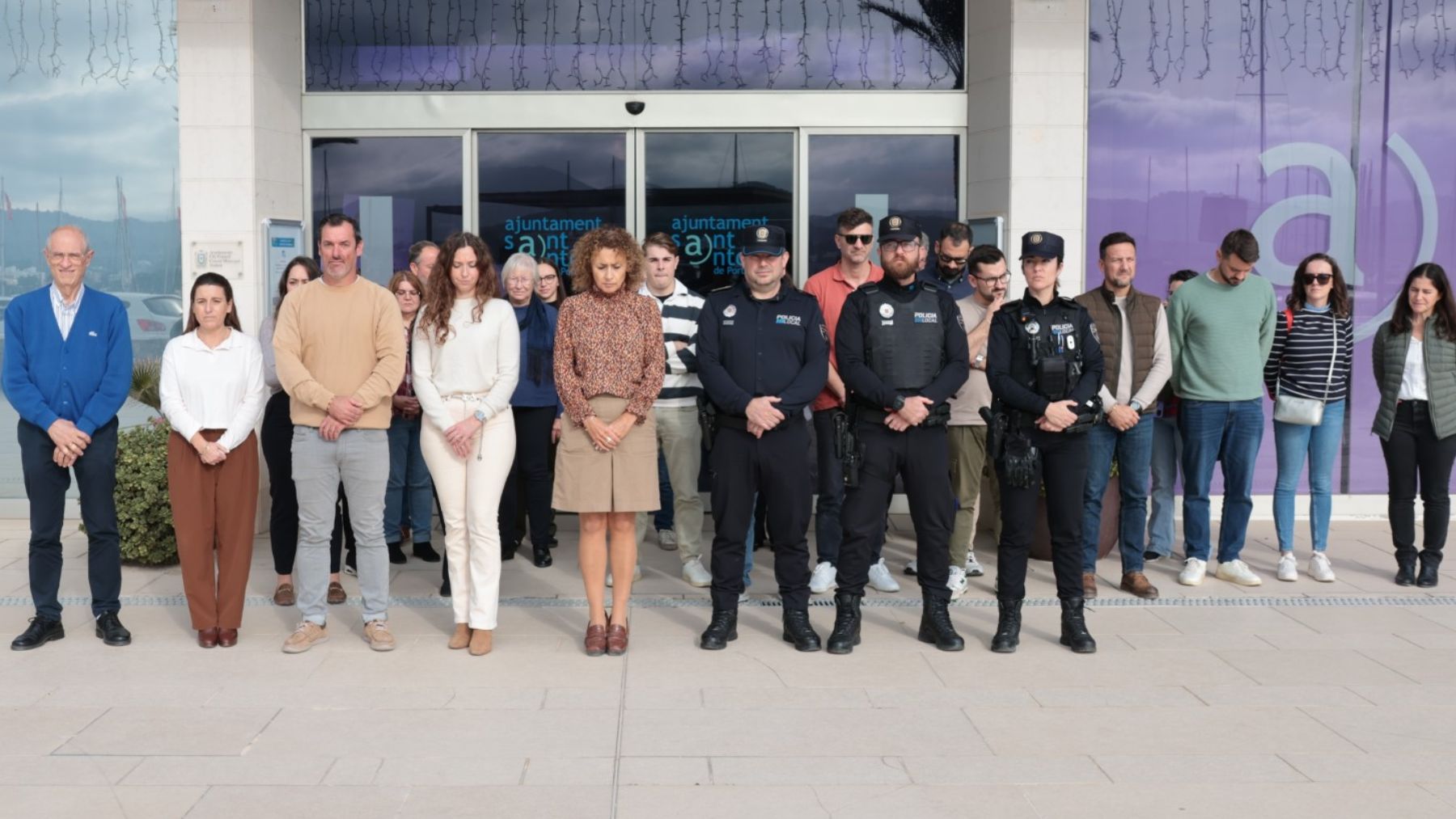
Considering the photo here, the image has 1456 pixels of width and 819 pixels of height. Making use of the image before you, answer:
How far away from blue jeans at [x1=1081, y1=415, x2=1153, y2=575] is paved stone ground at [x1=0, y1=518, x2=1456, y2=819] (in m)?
0.42

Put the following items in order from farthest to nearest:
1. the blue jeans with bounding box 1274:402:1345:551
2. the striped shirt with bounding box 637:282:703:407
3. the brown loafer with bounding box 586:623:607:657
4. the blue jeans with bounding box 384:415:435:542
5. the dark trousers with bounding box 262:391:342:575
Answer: the blue jeans with bounding box 384:415:435:542, the blue jeans with bounding box 1274:402:1345:551, the striped shirt with bounding box 637:282:703:407, the dark trousers with bounding box 262:391:342:575, the brown loafer with bounding box 586:623:607:657

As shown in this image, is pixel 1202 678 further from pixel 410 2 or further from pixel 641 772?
pixel 410 2

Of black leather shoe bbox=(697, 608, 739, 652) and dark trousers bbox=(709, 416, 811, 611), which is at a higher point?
dark trousers bbox=(709, 416, 811, 611)

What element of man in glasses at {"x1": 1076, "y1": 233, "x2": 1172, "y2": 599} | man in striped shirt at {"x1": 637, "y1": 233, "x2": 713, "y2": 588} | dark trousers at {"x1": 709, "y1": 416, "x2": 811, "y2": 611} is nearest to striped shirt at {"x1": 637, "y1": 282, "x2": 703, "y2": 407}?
man in striped shirt at {"x1": 637, "y1": 233, "x2": 713, "y2": 588}

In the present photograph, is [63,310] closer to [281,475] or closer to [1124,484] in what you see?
[281,475]

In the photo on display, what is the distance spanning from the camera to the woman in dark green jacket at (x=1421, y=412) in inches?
290

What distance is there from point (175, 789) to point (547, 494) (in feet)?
12.7

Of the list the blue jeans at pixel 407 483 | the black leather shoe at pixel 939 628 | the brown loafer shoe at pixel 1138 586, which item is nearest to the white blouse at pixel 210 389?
the blue jeans at pixel 407 483

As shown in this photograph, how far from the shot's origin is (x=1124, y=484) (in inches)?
285

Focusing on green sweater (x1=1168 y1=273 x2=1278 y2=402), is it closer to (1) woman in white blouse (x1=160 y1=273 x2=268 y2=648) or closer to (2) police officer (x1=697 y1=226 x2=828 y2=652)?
(2) police officer (x1=697 y1=226 x2=828 y2=652)

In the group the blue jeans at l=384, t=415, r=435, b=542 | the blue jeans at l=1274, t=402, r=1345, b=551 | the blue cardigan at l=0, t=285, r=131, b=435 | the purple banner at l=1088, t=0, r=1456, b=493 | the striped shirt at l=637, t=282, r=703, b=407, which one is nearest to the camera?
the blue cardigan at l=0, t=285, r=131, b=435

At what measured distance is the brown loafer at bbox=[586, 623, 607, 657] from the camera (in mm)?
5871

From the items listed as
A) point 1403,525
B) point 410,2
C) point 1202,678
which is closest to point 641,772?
point 1202,678

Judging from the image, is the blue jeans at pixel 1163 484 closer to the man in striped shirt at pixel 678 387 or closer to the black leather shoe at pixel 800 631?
the man in striped shirt at pixel 678 387
